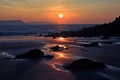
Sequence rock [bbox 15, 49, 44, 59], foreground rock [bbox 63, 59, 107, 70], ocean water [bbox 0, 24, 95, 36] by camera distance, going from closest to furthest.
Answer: foreground rock [bbox 63, 59, 107, 70] → rock [bbox 15, 49, 44, 59] → ocean water [bbox 0, 24, 95, 36]

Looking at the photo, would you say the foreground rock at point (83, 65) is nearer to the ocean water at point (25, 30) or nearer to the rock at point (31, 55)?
the rock at point (31, 55)

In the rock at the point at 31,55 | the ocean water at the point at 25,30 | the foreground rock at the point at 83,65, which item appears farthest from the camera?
the ocean water at the point at 25,30

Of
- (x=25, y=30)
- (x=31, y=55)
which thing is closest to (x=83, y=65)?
(x=31, y=55)

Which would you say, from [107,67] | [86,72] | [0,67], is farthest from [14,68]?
[107,67]

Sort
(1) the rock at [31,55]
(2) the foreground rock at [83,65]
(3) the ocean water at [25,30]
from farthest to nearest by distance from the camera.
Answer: (3) the ocean water at [25,30], (1) the rock at [31,55], (2) the foreground rock at [83,65]

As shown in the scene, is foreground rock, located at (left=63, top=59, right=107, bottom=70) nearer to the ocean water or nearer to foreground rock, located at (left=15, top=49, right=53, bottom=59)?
foreground rock, located at (left=15, top=49, right=53, bottom=59)

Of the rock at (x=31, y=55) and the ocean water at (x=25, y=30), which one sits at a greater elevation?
the ocean water at (x=25, y=30)

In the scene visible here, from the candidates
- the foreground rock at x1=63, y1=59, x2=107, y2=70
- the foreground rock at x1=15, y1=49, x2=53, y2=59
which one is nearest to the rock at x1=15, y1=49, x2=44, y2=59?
the foreground rock at x1=15, y1=49, x2=53, y2=59

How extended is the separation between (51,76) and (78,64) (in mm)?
2292

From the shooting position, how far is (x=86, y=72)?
1314 cm

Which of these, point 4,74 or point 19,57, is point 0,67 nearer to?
point 4,74

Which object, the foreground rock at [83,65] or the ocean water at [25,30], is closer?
the foreground rock at [83,65]

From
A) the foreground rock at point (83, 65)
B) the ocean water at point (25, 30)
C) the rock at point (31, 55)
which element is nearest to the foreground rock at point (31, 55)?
the rock at point (31, 55)

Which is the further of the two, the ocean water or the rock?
the ocean water
